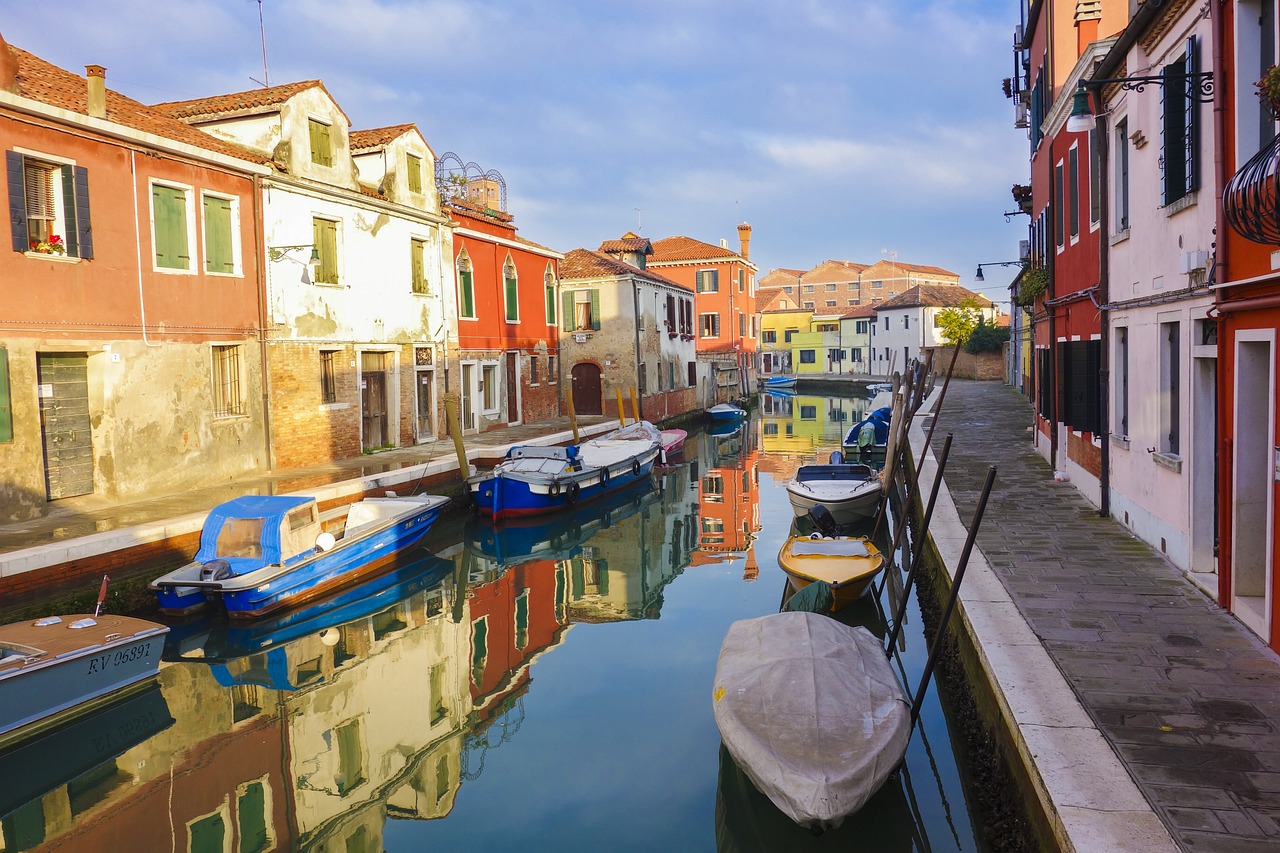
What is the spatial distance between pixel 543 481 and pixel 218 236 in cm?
707

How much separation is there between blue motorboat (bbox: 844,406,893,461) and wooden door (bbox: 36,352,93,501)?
57.4 ft

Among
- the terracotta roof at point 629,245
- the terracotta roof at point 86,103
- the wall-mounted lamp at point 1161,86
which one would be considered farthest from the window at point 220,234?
the terracotta roof at point 629,245

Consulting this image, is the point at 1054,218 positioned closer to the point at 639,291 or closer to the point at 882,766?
the point at 882,766

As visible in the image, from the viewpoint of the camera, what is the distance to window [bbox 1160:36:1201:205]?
7480 mm

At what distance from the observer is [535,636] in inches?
431

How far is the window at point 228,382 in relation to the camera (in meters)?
15.5

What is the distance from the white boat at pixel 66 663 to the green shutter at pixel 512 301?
17.4 metres

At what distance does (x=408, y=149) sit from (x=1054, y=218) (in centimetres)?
1396

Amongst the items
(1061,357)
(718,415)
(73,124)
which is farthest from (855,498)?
(718,415)

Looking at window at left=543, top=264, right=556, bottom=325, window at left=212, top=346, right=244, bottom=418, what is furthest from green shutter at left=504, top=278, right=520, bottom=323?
window at left=212, top=346, right=244, bottom=418

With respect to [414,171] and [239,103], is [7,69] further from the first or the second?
[414,171]

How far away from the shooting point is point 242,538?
11.1m

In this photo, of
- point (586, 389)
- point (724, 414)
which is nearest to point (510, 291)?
point (586, 389)

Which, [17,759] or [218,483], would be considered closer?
[17,759]
